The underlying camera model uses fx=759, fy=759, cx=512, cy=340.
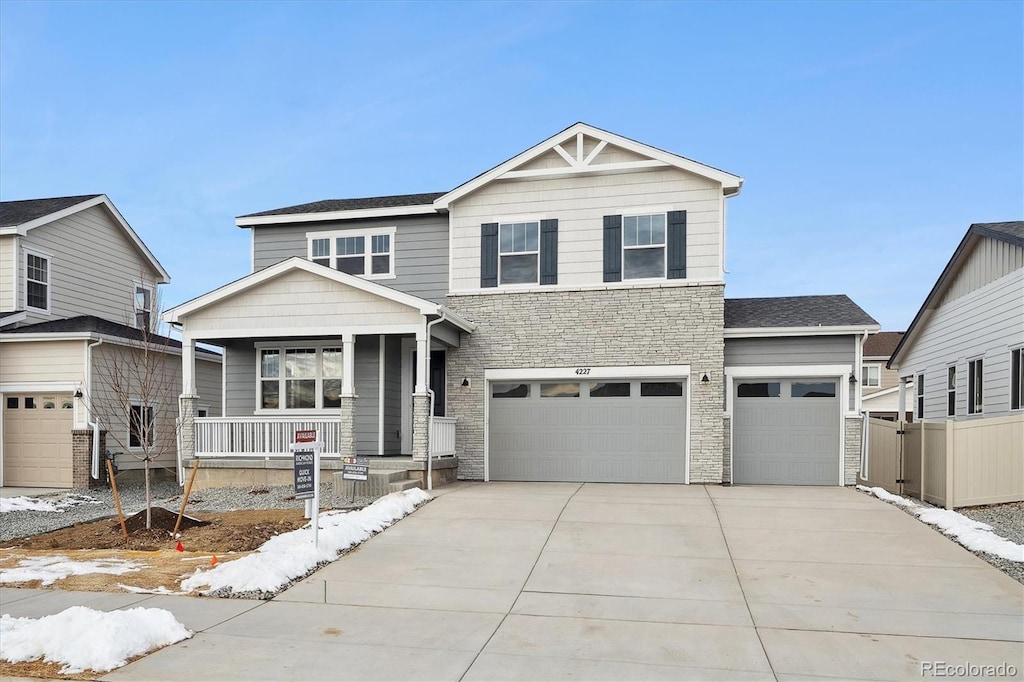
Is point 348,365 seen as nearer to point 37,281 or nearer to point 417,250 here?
point 417,250

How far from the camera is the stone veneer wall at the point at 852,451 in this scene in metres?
15.5

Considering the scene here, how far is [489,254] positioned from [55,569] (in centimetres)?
1029

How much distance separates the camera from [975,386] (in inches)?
650

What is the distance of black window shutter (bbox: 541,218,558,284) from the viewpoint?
16281 mm

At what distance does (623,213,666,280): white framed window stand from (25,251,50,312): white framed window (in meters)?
15.1

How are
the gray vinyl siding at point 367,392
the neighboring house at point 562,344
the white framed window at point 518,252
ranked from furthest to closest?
the white framed window at point 518,252, the gray vinyl siding at point 367,392, the neighboring house at point 562,344

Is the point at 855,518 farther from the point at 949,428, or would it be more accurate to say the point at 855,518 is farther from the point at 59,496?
the point at 59,496

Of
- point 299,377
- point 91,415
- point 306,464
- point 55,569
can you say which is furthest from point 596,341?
point 91,415

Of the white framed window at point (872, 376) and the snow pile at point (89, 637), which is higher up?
the white framed window at point (872, 376)

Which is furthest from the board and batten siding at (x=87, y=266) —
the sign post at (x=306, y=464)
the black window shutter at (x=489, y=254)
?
the sign post at (x=306, y=464)

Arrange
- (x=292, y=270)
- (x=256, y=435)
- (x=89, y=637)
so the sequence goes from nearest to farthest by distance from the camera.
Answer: (x=89, y=637)
(x=292, y=270)
(x=256, y=435)

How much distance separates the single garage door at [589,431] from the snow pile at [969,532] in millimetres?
4659

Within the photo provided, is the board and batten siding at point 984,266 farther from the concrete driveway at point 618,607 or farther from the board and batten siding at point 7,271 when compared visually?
the board and batten siding at point 7,271

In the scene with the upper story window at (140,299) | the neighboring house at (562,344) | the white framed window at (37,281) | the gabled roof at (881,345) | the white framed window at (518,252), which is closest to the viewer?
the neighboring house at (562,344)
